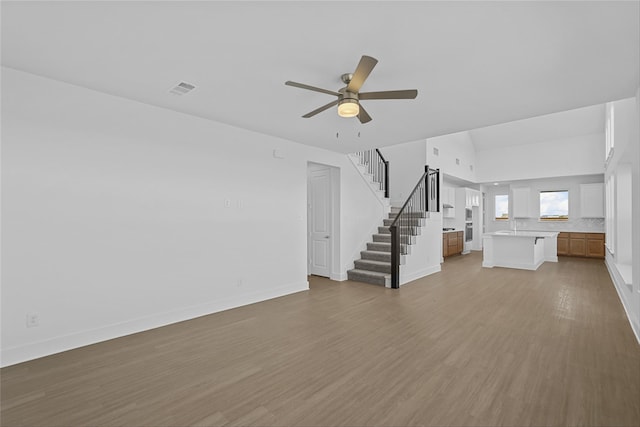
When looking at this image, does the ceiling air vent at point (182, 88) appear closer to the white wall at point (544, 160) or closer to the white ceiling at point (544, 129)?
the white ceiling at point (544, 129)

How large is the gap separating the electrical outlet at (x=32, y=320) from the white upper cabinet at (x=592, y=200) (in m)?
13.6

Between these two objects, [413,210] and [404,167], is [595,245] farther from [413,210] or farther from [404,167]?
[413,210]

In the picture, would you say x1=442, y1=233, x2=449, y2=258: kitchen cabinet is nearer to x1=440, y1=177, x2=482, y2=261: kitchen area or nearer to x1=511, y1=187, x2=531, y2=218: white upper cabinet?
x1=440, y1=177, x2=482, y2=261: kitchen area

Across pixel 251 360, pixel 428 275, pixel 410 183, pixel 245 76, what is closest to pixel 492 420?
pixel 251 360

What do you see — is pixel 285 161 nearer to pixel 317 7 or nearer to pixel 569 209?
pixel 317 7

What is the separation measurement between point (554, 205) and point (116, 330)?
1332 centimetres

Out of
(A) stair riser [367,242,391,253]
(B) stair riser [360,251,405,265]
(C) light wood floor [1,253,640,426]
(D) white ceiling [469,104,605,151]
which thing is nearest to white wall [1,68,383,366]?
(C) light wood floor [1,253,640,426]

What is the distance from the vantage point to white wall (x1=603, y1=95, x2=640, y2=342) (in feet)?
11.0

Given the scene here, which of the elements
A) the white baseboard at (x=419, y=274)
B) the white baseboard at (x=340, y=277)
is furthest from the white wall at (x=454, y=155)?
the white baseboard at (x=340, y=277)

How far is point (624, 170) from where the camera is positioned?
18.3 ft

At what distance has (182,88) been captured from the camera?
329 centimetres

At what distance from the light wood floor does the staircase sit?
61.9 inches

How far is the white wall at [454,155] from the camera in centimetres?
873

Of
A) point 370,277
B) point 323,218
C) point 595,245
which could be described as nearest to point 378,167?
point 323,218
